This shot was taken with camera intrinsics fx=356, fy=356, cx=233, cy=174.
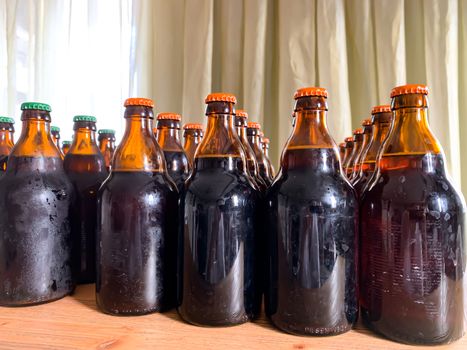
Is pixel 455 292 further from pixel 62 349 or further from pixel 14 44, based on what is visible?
pixel 14 44

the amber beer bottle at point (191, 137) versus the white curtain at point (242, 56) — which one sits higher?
the white curtain at point (242, 56)

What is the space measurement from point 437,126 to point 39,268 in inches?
42.9

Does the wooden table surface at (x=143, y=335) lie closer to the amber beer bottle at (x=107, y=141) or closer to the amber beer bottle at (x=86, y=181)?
the amber beer bottle at (x=86, y=181)

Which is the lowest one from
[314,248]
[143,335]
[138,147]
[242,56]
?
[143,335]

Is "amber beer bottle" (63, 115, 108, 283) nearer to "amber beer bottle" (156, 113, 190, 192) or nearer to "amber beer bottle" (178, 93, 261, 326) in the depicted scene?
"amber beer bottle" (156, 113, 190, 192)

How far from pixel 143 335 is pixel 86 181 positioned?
34 cm

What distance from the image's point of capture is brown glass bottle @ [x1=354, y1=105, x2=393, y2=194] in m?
0.56

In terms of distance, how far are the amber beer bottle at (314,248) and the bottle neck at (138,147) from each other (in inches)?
7.7

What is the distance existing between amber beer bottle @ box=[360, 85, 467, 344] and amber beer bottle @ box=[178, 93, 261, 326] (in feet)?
0.50

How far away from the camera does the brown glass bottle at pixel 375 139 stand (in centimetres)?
56

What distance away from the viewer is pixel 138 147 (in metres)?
0.54

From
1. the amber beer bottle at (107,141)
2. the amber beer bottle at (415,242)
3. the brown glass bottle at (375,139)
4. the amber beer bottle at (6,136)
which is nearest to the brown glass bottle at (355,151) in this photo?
the brown glass bottle at (375,139)

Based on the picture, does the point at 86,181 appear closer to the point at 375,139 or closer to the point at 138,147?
the point at 138,147

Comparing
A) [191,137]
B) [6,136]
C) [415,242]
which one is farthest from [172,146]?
[415,242]
